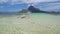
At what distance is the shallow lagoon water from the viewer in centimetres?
142

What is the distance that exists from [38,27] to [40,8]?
0.24m

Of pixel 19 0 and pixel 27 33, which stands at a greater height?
pixel 19 0

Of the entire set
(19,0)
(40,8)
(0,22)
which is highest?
(19,0)

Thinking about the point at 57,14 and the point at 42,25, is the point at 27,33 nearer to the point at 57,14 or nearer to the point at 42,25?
Answer: the point at 42,25

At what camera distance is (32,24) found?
1451 mm

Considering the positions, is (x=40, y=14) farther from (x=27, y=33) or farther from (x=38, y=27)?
(x=27, y=33)

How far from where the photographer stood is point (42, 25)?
1.44 meters

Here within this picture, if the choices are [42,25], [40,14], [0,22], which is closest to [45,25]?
[42,25]

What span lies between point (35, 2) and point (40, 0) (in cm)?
7

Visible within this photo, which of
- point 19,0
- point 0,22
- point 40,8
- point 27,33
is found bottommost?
point 27,33

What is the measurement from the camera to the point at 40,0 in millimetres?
1486

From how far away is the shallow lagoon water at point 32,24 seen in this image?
142 cm

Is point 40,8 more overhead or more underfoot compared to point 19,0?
more underfoot

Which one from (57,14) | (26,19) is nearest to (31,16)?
(26,19)
